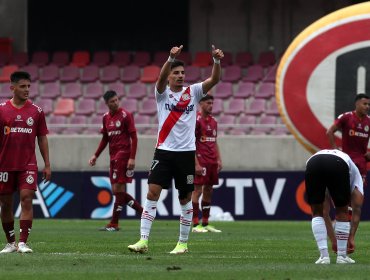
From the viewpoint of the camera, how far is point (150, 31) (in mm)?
34531

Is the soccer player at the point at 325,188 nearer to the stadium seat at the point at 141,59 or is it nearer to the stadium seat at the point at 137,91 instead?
the stadium seat at the point at 137,91

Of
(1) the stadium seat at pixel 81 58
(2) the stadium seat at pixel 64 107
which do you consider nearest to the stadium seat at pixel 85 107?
(2) the stadium seat at pixel 64 107

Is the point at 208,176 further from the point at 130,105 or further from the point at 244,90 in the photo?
the point at 244,90

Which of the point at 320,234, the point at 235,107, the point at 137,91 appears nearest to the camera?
the point at 320,234

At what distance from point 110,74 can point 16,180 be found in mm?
18410

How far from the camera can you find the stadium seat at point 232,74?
3036 cm

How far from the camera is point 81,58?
32.3 metres

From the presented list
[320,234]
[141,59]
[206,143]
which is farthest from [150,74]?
[320,234]


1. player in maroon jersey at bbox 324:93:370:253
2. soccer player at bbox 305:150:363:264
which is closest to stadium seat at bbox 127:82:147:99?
player in maroon jersey at bbox 324:93:370:253

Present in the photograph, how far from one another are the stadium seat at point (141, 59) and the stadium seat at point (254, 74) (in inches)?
120

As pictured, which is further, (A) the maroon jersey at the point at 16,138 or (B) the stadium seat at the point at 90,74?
(B) the stadium seat at the point at 90,74

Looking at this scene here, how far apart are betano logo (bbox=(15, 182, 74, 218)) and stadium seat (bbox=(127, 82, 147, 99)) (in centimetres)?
530

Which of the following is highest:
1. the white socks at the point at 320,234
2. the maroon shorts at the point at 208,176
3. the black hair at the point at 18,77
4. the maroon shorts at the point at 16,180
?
the black hair at the point at 18,77

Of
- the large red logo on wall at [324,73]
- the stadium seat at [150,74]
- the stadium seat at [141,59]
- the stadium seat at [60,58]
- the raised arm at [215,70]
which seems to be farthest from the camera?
the stadium seat at [60,58]
